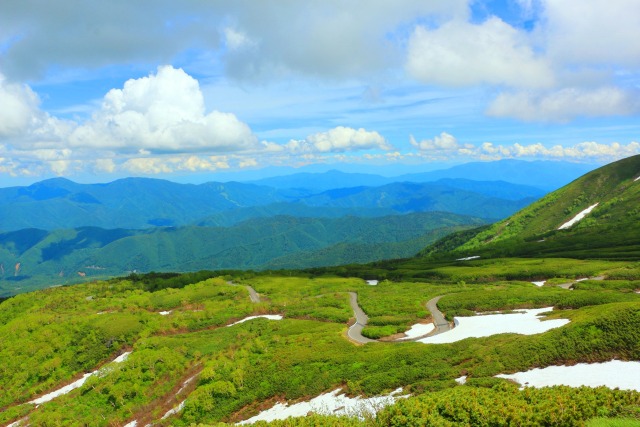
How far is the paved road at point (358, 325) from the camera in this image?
57.4m

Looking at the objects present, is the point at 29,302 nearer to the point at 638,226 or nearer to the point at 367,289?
the point at 367,289

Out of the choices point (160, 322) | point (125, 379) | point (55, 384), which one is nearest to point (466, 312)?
point (125, 379)

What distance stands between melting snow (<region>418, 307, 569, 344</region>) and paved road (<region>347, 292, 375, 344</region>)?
9.80 meters

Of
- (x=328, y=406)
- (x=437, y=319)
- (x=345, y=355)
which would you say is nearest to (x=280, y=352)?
(x=345, y=355)

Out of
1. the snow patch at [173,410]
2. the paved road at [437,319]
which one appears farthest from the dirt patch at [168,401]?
the paved road at [437,319]

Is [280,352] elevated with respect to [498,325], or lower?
lower

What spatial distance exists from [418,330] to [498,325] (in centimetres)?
1189

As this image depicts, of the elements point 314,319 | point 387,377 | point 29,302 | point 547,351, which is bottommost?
point 29,302

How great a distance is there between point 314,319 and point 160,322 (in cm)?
3353

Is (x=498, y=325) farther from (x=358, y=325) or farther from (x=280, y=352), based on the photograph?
(x=280, y=352)

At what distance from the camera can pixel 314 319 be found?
75188 millimetres

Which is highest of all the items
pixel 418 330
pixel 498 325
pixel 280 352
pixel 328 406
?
pixel 498 325

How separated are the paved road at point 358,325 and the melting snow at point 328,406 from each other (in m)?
17.5

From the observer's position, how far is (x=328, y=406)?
36.8 metres
